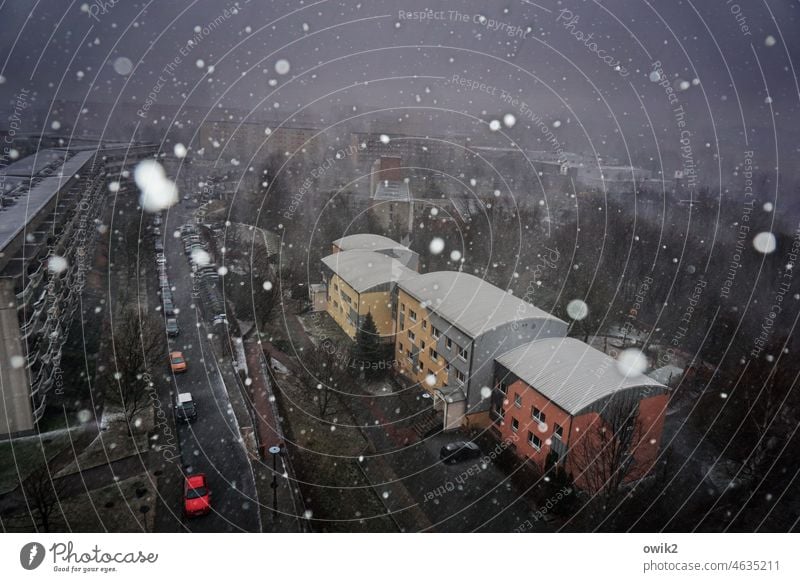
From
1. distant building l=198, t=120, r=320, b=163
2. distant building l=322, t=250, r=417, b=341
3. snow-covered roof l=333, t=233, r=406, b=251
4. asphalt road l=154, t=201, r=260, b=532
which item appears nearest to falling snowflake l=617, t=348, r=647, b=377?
distant building l=322, t=250, r=417, b=341

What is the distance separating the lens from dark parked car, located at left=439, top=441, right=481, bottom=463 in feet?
11.1

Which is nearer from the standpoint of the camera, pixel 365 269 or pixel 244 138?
pixel 365 269

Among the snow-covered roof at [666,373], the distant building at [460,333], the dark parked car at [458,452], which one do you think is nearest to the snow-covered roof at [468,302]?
the distant building at [460,333]

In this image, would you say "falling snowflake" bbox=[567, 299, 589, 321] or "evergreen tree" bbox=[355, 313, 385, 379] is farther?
"falling snowflake" bbox=[567, 299, 589, 321]

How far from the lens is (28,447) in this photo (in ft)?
9.68

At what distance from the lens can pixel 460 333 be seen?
373 cm

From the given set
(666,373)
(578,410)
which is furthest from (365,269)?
(666,373)

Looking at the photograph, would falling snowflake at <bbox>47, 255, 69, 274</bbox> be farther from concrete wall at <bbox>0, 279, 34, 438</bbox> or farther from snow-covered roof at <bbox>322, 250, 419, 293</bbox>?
snow-covered roof at <bbox>322, 250, 419, 293</bbox>

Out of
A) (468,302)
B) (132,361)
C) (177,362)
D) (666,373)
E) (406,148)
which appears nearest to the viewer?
(132,361)

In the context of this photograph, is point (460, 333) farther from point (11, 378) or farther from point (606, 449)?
point (11, 378)

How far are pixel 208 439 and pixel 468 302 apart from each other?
2.17 metres

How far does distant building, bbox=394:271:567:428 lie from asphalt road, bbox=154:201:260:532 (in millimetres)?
1492
